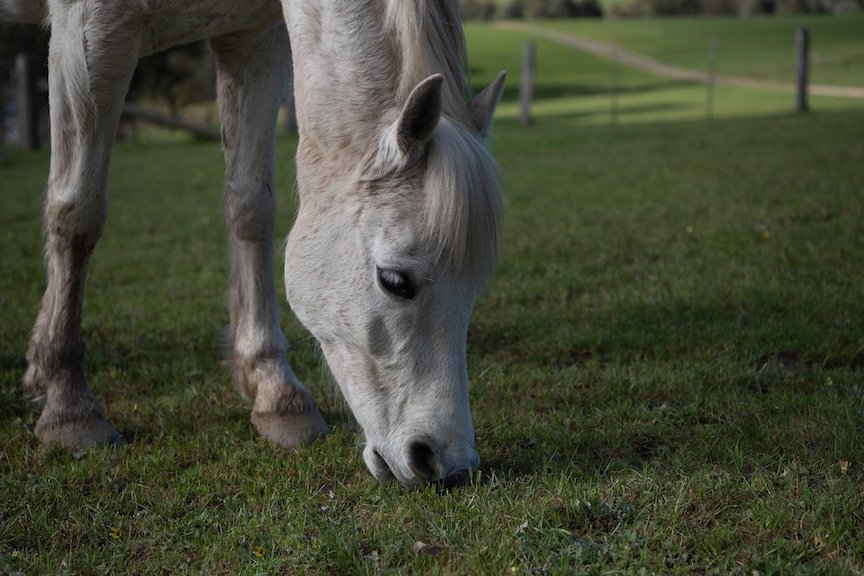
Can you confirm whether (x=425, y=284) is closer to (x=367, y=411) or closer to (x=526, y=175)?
(x=367, y=411)

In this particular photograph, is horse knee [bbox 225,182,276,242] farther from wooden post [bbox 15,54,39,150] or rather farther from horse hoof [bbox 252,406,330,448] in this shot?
wooden post [bbox 15,54,39,150]

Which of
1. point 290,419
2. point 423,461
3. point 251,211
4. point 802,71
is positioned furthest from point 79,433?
point 802,71

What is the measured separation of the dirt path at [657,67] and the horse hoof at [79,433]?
83.0ft

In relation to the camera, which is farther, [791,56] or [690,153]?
[791,56]

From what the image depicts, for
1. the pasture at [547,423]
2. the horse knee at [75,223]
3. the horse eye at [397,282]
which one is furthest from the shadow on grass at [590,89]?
the horse eye at [397,282]

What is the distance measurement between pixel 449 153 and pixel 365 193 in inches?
12.3

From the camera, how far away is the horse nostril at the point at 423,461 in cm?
252

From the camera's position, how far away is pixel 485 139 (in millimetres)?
2734

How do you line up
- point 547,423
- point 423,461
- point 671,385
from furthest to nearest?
point 671,385 → point 547,423 → point 423,461

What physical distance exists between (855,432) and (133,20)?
9.67 ft

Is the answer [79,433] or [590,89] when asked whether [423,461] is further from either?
[590,89]

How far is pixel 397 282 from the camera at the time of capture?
8.17 feet

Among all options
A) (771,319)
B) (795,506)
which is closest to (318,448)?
(795,506)

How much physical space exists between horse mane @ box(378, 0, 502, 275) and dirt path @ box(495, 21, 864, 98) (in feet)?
81.9
